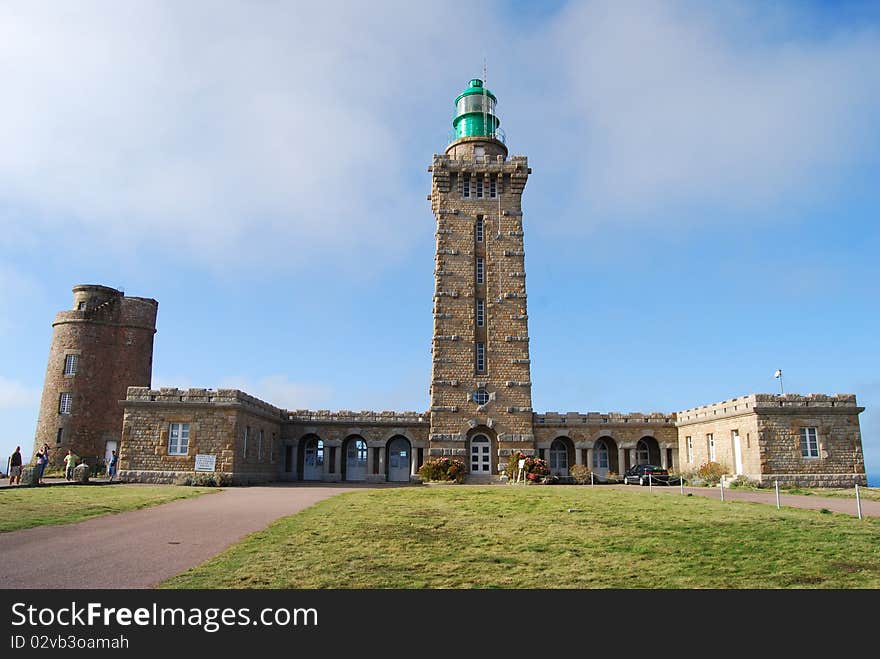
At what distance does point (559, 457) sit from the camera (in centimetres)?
3578

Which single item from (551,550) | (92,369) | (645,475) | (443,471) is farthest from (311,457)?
(551,550)

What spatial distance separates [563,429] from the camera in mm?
34844

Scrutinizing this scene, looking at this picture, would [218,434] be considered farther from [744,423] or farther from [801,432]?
[801,432]

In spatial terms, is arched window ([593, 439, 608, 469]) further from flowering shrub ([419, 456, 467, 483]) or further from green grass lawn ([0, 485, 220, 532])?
green grass lawn ([0, 485, 220, 532])

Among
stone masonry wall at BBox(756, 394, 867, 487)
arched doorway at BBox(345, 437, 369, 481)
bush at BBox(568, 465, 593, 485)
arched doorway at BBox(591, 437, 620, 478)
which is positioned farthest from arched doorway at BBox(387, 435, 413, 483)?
stone masonry wall at BBox(756, 394, 867, 487)

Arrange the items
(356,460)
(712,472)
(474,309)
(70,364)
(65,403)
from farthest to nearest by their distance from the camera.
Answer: (70,364) < (65,403) < (356,460) < (474,309) < (712,472)

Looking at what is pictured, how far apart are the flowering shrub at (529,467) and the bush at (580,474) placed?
1.50 m

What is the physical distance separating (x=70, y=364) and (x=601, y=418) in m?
30.8

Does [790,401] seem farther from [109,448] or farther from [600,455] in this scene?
[109,448]

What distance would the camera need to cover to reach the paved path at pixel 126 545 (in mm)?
7973

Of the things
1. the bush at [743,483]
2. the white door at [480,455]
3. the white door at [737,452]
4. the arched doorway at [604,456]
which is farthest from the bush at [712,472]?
the white door at [480,455]

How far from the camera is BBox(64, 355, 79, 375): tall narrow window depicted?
38.3 meters
